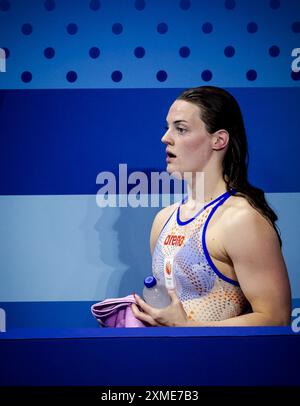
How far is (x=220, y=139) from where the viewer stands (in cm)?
277

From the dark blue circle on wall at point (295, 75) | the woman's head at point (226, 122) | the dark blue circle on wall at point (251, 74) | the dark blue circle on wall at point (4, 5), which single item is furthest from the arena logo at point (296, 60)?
the dark blue circle on wall at point (4, 5)

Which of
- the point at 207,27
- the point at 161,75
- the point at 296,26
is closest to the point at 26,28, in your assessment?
the point at 161,75

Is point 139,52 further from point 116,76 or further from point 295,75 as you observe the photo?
point 295,75

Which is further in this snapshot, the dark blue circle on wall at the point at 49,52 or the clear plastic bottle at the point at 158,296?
the dark blue circle on wall at the point at 49,52

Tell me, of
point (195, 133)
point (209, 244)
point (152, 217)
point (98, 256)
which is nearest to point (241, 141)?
point (195, 133)

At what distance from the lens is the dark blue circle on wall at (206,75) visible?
316cm

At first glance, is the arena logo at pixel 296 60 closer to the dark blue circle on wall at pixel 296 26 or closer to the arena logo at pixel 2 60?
the dark blue circle on wall at pixel 296 26

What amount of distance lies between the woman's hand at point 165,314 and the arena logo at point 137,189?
2.83 feet

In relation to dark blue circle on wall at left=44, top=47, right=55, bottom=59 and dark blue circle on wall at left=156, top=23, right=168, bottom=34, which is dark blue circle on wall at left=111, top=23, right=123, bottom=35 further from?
dark blue circle on wall at left=44, top=47, right=55, bottom=59

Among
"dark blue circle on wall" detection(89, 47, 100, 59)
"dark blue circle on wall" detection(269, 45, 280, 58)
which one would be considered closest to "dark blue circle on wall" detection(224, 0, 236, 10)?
"dark blue circle on wall" detection(269, 45, 280, 58)

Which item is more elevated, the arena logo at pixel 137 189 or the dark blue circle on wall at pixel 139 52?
the dark blue circle on wall at pixel 139 52

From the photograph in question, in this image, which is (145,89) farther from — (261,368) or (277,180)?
(261,368)

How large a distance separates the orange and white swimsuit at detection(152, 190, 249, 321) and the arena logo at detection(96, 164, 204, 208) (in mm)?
542

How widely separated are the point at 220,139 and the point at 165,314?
0.76 m
